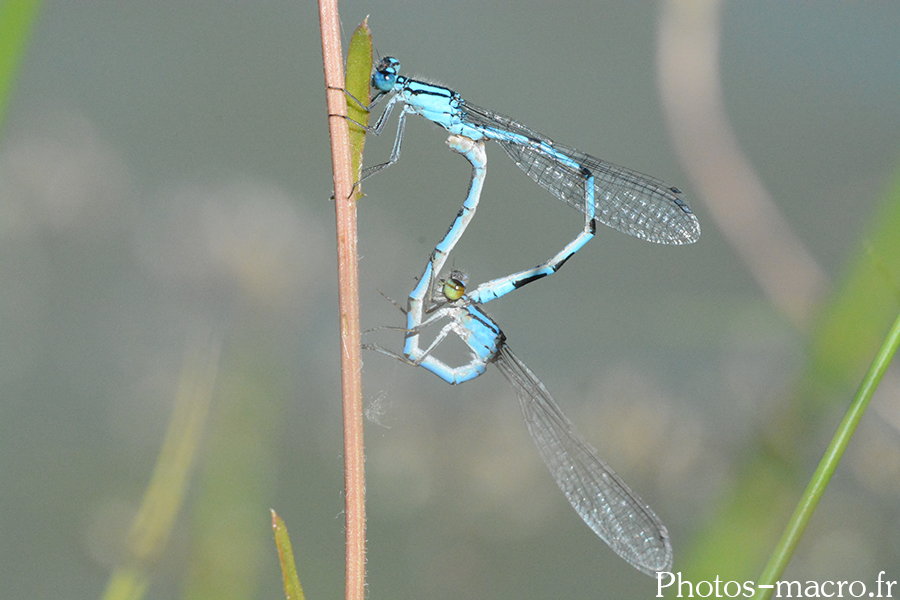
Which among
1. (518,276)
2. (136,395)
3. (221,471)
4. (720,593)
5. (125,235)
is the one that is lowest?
(136,395)

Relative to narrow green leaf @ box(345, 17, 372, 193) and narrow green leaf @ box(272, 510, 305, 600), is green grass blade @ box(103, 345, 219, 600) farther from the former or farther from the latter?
narrow green leaf @ box(345, 17, 372, 193)

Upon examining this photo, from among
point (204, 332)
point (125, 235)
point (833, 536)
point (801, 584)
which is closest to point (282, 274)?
point (204, 332)

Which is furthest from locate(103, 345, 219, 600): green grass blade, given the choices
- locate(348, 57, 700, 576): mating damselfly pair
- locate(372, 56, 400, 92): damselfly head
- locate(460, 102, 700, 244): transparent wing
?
locate(460, 102, 700, 244): transparent wing

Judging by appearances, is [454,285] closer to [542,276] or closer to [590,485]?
[542,276]

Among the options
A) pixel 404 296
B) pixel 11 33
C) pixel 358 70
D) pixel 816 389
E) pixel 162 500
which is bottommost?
pixel 162 500

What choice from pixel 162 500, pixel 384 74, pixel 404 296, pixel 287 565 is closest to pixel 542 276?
pixel 384 74

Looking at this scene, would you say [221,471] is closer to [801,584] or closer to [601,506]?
[601,506]

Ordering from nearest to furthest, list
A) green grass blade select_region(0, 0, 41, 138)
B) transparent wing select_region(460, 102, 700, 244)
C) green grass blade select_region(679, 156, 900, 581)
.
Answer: green grass blade select_region(0, 0, 41, 138)
green grass blade select_region(679, 156, 900, 581)
transparent wing select_region(460, 102, 700, 244)
